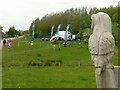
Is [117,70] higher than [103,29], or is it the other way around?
[103,29]

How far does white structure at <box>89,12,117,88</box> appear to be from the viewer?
26.5 ft

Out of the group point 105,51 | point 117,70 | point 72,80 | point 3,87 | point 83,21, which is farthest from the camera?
point 83,21

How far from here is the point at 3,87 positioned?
16984 millimetres

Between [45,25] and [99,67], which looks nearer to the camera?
[99,67]

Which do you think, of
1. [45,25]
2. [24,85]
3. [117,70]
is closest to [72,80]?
[24,85]

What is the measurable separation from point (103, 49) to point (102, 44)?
12 cm

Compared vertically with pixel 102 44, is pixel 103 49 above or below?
below

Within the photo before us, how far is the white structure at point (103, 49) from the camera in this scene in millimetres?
8086

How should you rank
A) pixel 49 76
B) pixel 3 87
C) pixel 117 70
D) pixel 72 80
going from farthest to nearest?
pixel 49 76, pixel 72 80, pixel 3 87, pixel 117 70

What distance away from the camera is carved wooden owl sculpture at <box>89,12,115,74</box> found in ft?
26.5

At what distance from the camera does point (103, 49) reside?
26.5ft

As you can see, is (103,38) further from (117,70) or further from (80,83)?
(80,83)

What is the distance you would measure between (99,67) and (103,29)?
0.87 metres

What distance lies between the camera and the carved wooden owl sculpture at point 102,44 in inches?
318
